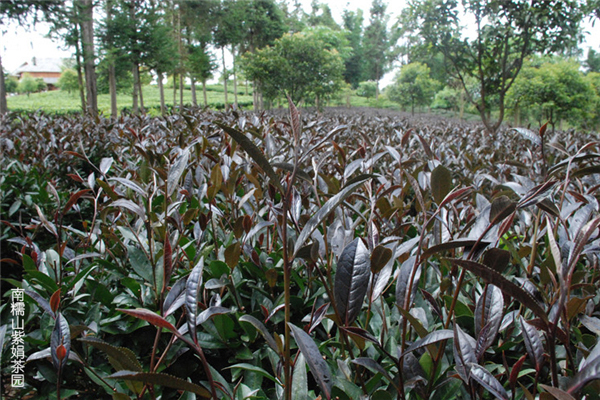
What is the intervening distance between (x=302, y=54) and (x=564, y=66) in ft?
35.9

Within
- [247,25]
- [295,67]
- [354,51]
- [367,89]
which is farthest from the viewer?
[367,89]

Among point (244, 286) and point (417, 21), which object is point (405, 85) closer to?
point (417, 21)

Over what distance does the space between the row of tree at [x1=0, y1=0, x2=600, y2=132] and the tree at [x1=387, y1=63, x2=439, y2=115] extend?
3.57 m

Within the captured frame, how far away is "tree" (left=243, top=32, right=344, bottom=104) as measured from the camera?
18562 millimetres

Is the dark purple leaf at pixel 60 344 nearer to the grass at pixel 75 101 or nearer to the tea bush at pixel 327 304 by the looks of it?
the tea bush at pixel 327 304

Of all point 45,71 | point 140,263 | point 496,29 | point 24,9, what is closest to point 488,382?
point 140,263

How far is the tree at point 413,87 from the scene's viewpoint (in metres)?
34.3

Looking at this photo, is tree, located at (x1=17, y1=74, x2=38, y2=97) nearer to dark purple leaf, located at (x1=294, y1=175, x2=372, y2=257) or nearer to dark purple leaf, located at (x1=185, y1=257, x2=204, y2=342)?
dark purple leaf, located at (x1=185, y1=257, x2=204, y2=342)

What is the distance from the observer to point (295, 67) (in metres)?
18.7

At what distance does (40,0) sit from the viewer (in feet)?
34.8

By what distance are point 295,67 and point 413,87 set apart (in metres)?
18.8

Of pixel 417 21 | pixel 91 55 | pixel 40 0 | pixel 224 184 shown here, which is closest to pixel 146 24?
pixel 91 55

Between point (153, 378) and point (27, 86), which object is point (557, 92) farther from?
point (27, 86)

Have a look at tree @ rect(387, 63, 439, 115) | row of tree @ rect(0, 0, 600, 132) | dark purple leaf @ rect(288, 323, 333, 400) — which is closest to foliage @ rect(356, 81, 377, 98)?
tree @ rect(387, 63, 439, 115)
